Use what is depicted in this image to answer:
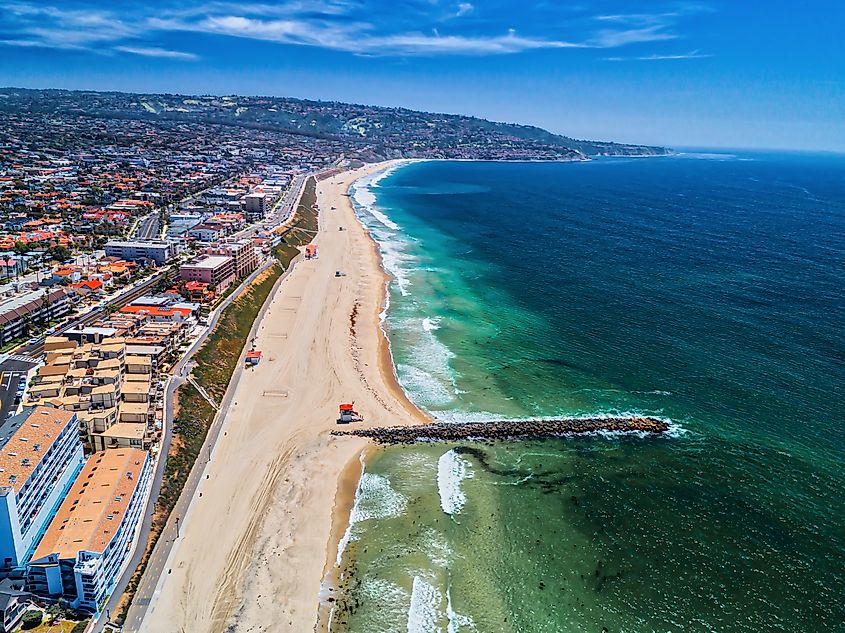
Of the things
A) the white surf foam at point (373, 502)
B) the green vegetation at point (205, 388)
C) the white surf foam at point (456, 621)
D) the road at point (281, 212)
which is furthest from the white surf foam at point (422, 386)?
the road at point (281, 212)

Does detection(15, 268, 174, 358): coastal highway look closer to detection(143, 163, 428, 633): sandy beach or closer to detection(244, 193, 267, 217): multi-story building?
detection(143, 163, 428, 633): sandy beach

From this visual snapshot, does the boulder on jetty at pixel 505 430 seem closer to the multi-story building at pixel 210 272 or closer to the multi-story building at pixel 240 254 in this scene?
the multi-story building at pixel 210 272

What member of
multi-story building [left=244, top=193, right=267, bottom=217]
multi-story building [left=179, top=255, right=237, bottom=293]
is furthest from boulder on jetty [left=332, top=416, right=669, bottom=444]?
multi-story building [left=244, top=193, right=267, bottom=217]

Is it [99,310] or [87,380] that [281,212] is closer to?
[99,310]

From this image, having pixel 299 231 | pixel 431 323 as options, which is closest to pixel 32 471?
pixel 431 323

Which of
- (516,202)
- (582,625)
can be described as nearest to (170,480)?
(582,625)
